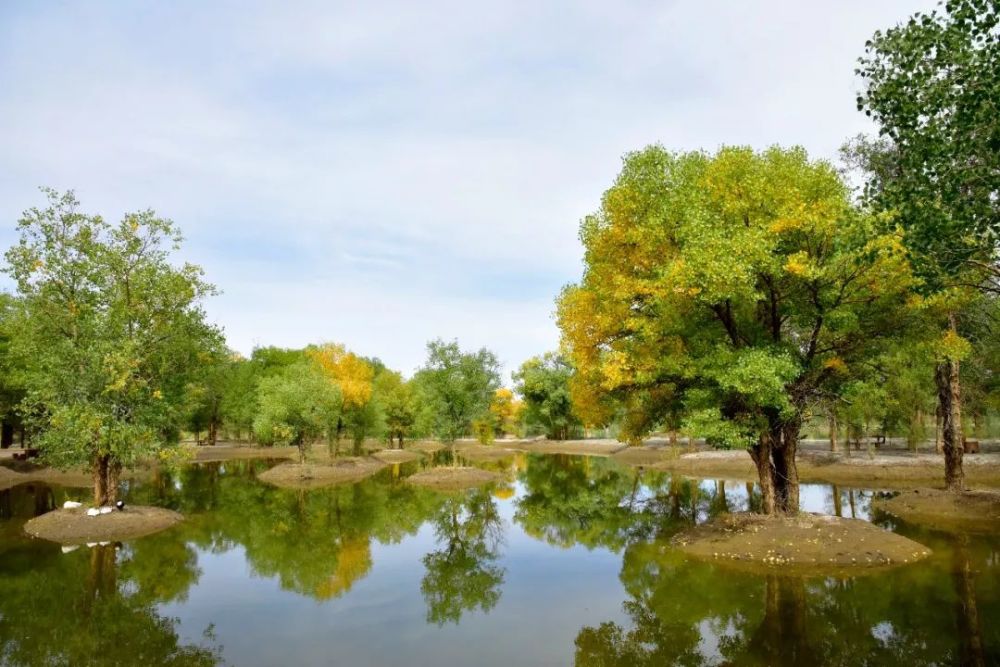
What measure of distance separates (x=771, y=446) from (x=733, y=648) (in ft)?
51.5

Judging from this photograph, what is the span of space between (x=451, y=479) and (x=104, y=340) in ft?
112

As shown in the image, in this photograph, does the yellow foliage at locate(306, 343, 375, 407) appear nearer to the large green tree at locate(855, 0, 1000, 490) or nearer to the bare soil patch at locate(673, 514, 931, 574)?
the bare soil patch at locate(673, 514, 931, 574)

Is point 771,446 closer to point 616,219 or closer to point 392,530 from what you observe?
point 616,219

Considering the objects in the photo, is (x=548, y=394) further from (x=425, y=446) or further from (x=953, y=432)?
(x=953, y=432)

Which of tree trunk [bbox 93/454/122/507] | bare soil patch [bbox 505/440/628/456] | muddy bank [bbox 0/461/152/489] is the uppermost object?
tree trunk [bbox 93/454/122/507]

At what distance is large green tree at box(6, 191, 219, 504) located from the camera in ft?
114

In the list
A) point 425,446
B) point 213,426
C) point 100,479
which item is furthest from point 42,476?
point 425,446

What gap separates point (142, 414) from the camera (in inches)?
1431

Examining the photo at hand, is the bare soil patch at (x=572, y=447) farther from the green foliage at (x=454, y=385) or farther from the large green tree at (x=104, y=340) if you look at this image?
the large green tree at (x=104, y=340)

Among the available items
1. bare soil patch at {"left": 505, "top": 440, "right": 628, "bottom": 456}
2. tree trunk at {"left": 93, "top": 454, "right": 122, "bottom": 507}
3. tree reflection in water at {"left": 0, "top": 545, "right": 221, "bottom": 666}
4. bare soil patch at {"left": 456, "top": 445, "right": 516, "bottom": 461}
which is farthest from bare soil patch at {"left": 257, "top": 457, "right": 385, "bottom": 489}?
bare soil patch at {"left": 505, "top": 440, "right": 628, "bottom": 456}

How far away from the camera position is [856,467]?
55812 millimetres

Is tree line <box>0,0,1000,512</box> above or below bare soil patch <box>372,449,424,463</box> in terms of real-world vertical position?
above

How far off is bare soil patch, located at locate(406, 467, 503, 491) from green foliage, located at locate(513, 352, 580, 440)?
4793 cm

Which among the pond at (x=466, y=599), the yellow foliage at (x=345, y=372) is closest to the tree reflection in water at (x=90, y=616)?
the pond at (x=466, y=599)
